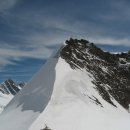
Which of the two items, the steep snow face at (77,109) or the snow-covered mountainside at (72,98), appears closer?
the steep snow face at (77,109)

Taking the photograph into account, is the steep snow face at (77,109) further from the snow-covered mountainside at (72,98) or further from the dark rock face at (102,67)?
the dark rock face at (102,67)

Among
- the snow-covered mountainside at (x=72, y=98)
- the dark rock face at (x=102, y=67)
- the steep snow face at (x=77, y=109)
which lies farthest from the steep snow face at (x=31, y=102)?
the dark rock face at (x=102, y=67)

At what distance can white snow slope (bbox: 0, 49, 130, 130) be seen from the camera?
121 ft

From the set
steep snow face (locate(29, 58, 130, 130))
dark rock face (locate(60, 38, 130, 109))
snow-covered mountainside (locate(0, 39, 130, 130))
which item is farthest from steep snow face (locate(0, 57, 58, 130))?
dark rock face (locate(60, 38, 130, 109))

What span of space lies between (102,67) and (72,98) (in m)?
27.4

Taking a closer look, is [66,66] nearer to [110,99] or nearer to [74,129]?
[110,99]

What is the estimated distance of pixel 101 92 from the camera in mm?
55188

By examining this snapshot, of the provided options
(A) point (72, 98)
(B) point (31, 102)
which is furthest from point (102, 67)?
(B) point (31, 102)

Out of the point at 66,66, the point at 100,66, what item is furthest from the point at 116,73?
the point at 66,66

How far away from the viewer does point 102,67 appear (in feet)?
229

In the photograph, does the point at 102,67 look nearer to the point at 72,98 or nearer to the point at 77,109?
the point at 72,98

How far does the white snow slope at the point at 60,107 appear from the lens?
3703 centimetres

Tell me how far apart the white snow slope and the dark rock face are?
11.7 ft

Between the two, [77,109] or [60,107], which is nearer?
[60,107]
